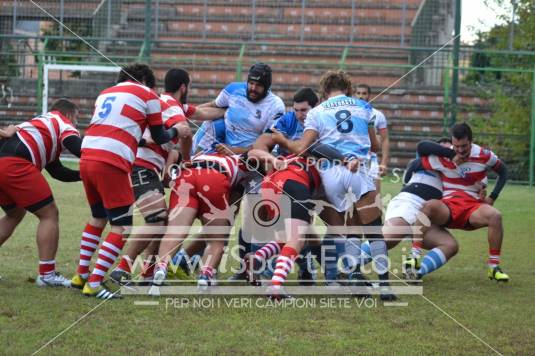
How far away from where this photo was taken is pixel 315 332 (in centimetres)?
612

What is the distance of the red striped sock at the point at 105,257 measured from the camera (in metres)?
7.18

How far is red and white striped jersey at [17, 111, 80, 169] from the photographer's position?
24.8ft

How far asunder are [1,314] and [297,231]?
2.49 meters

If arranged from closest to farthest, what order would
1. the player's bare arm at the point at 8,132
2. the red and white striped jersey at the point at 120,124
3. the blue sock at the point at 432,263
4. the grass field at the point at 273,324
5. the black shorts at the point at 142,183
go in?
the grass field at the point at 273,324
the red and white striped jersey at the point at 120,124
the player's bare arm at the point at 8,132
the black shorts at the point at 142,183
the blue sock at the point at 432,263

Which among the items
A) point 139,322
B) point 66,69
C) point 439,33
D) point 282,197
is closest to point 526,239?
point 282,197

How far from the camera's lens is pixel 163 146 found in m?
8.07

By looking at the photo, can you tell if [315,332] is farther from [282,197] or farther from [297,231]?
[282,197]

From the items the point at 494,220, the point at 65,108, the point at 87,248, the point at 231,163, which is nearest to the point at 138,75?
the point at 65,108

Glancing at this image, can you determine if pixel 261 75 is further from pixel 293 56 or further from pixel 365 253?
pixel 293 56

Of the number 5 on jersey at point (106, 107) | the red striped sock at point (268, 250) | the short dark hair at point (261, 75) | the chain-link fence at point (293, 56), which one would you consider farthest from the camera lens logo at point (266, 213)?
the chain-link fence at point (293, 56)

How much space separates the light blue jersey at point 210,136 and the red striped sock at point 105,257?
1.90 m

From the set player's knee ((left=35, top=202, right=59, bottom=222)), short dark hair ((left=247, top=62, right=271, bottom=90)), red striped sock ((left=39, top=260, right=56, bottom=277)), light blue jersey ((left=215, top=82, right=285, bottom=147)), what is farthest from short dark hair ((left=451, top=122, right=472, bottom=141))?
red striped sock ((left=39, top=260, right=56, bottom=277))

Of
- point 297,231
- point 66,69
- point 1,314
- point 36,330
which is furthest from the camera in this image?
point 66,69

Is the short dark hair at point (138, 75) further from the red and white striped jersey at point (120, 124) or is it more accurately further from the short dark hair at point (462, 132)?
the short dark hair at point (462, 132)
